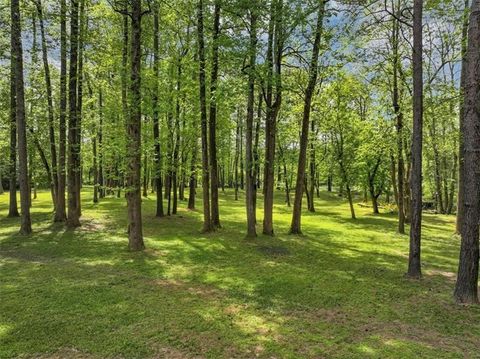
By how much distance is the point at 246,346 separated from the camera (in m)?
4.93

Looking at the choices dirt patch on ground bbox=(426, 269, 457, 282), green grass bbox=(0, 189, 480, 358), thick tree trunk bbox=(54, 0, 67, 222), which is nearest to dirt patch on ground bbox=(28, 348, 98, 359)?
green grass bbox=(0, 189, 480, 358)

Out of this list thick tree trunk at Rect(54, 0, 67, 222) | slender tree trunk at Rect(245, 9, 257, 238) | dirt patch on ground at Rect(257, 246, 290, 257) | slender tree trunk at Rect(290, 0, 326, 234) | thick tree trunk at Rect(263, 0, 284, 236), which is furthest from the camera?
thick tree trunk at Rect(54, 0, 67, 222)

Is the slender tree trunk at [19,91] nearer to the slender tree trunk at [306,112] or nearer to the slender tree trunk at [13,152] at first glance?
the slender tree trunk at [13,152]

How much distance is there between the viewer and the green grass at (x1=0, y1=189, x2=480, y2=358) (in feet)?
16.2

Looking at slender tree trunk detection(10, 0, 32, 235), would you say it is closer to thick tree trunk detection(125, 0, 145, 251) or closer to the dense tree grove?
the dense tree grove

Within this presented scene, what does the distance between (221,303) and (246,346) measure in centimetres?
178

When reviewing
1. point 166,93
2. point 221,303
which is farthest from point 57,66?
point 221,303

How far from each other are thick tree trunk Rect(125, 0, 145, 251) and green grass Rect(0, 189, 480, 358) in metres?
0.94

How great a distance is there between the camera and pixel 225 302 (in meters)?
6.71

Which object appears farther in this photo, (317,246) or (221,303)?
(317,246)

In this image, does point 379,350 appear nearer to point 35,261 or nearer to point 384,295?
point 384,295

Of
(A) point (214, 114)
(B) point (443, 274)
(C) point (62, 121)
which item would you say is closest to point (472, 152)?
(B) point (443, 274)

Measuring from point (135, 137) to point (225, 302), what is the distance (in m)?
5.88

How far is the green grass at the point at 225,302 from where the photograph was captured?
4945mm
